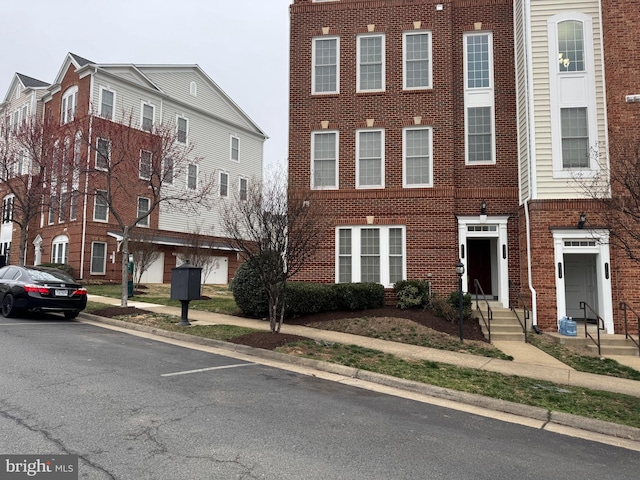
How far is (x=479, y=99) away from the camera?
50.5ft

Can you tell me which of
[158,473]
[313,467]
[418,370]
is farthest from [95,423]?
[418,370]

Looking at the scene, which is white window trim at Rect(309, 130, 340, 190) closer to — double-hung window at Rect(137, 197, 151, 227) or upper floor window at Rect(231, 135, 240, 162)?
double-hung window at Rect(137, 197, 151, 227)

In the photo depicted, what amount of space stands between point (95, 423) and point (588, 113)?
569 inches

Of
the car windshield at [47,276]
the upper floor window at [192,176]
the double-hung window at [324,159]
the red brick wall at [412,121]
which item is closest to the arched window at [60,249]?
the upper floor window at [192,176]

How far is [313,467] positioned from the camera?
3.99 meters

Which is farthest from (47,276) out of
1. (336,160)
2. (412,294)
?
(412,294)

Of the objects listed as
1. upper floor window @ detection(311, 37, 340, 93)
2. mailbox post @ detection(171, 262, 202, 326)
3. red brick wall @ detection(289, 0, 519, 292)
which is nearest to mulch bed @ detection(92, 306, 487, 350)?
red brick wall @ detection(289, 0, 519, 292)

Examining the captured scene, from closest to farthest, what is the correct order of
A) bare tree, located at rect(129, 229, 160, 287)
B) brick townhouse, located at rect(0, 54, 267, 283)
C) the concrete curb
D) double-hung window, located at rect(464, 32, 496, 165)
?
the concrete curb < double-hung window, located at rect(464, 32, 496, 165) < bare tree, located at rect(129, 229, 160, 287) < brick townhouse, located at rect(0, 54, 267, 283)

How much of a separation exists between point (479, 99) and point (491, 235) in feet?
15.3

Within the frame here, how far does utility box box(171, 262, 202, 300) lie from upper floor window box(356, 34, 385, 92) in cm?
862

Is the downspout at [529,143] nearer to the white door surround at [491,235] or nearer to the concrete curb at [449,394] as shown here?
the white door surround at [491,235]

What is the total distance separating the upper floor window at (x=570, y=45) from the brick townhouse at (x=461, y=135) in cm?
3

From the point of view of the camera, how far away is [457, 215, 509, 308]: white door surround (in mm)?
14391

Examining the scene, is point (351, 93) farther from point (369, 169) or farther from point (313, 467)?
point (313, 467)
